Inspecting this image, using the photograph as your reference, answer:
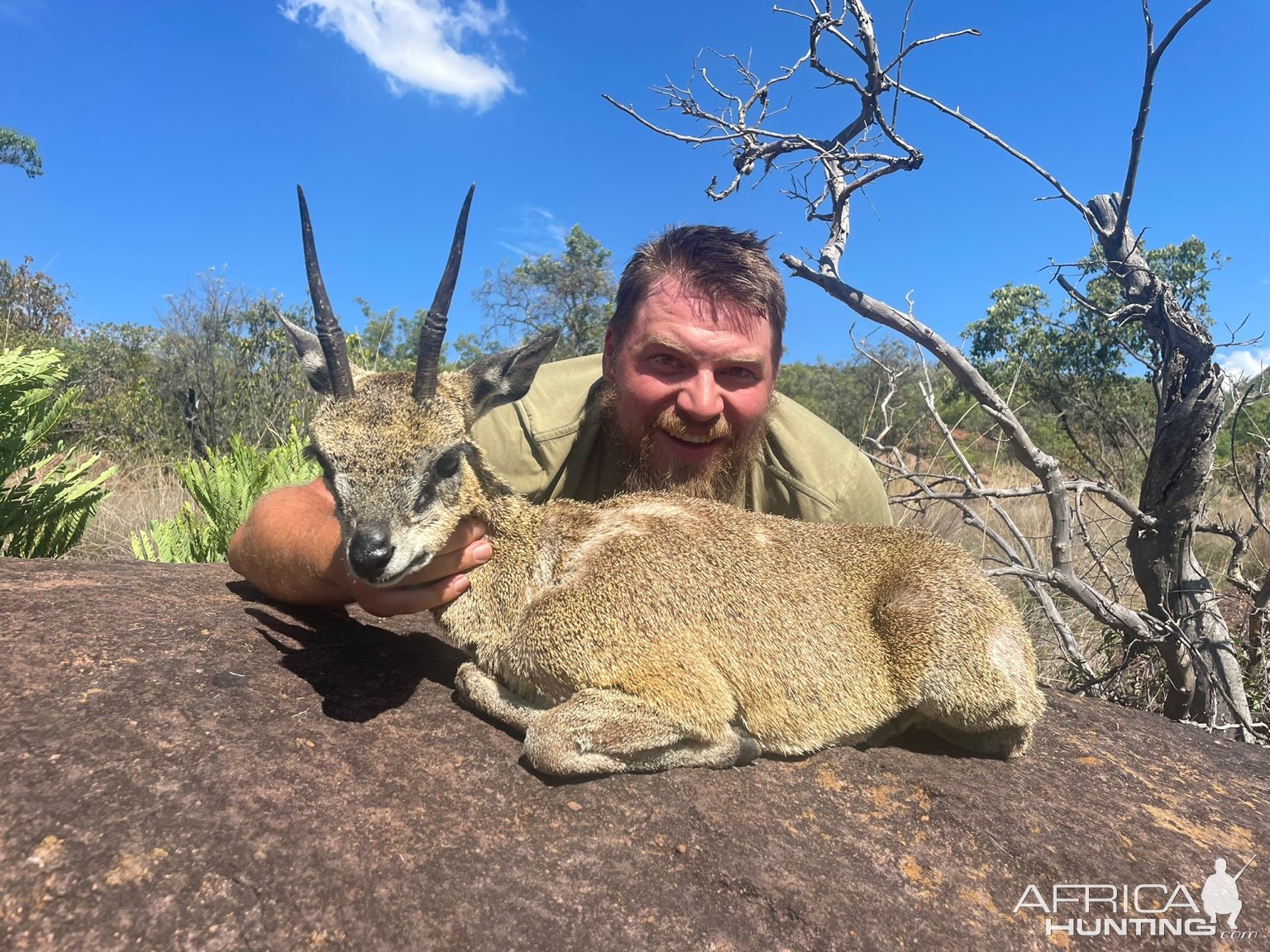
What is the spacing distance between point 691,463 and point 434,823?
343cm

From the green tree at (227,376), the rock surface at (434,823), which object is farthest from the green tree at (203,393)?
the rock surface at (434,823)

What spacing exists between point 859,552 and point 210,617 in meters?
3.78

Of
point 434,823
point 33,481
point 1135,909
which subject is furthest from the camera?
point 33,481

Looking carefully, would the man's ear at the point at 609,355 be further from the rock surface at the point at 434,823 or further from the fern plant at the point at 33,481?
the fern plant at the point at 33,481

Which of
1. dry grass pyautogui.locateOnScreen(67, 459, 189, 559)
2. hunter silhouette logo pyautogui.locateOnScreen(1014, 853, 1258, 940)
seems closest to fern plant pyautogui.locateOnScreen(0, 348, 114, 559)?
dry grass pyautogui.locateOnScreen(67, 459, 189, 559)

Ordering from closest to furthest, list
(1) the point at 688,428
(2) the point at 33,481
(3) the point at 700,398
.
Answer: (3) the point at 700,398 → (1) the point at 688,428 → (2) the point at 33,481

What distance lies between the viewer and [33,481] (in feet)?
25.2

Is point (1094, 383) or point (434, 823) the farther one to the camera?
point (1094, 383)

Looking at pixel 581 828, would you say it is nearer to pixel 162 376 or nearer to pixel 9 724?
pixel 9 724

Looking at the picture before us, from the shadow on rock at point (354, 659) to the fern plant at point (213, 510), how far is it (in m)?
3.83

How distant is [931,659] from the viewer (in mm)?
4105

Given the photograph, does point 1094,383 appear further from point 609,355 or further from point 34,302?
point 34,302

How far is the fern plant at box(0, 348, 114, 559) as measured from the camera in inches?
283

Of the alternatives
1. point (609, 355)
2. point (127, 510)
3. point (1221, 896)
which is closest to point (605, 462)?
point (609, 355)
